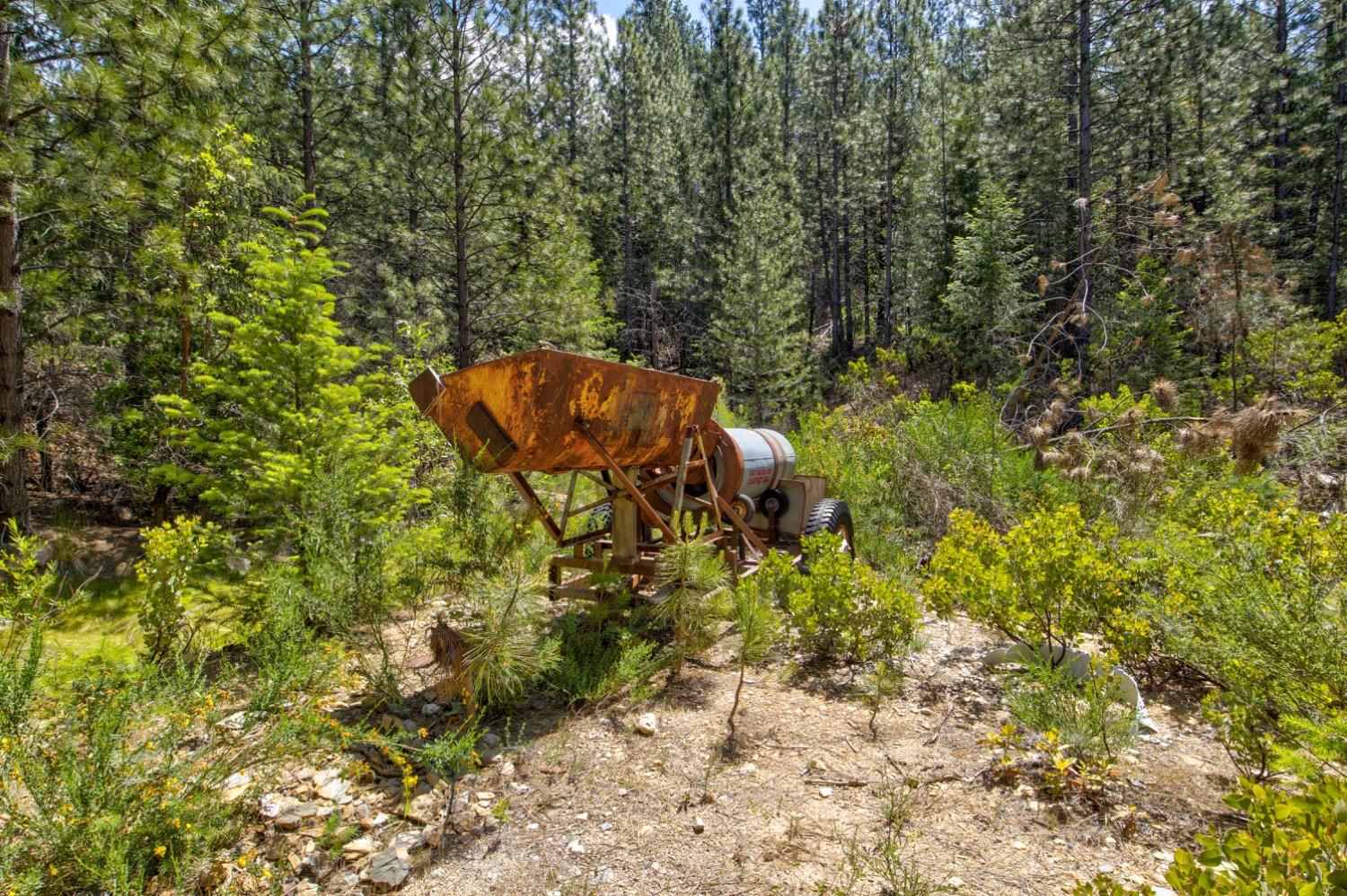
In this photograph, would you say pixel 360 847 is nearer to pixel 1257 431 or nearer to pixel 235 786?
pixel 235 786

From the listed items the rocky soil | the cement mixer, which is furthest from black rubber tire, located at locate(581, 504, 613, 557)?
the rocky soil

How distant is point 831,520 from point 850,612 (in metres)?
1.92

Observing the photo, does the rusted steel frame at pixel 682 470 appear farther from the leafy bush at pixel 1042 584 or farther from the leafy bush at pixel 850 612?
the leafy bush at pixel 1042 584

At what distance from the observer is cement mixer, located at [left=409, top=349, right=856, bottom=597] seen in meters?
3.80

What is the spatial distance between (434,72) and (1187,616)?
35.0 ft

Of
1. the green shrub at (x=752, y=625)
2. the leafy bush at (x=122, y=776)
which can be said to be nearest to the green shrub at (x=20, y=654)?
the leafy bush at (x=122, y=776)

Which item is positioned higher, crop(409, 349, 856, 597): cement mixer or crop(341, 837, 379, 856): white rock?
crop(409, 349, 856, 597): cement mixer

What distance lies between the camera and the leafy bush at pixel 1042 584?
3.90m

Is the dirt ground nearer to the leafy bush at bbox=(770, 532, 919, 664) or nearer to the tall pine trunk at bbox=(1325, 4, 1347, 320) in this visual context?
the leafy bush at bbox=(770, 532, 919, 664)

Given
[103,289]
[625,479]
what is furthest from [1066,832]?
[103,289]

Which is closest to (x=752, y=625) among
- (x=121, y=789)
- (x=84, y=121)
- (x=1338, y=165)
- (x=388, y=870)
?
(x=388, y=870)

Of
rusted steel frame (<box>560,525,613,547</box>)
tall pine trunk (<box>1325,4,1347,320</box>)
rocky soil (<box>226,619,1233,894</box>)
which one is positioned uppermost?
tall pine trunk (<box>1325,4,1347,320</box>)

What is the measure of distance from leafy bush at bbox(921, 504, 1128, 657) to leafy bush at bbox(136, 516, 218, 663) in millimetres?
4873

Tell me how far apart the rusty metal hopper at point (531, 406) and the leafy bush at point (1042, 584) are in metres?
2.50
